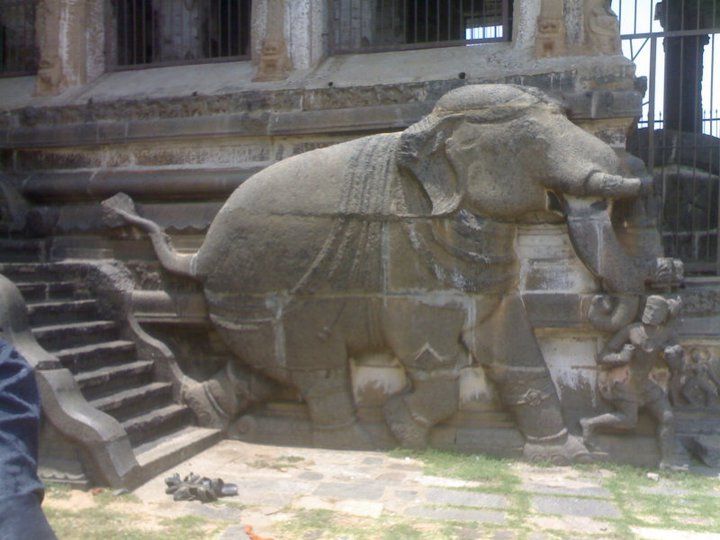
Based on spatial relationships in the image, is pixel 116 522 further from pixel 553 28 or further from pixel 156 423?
pixel 553 28

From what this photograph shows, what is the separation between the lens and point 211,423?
19.3 ft

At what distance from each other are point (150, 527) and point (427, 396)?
2.05 m

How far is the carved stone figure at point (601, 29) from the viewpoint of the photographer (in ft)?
20.8

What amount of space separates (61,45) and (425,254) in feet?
15.3

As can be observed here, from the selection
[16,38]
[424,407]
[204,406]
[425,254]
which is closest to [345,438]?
[424,407]

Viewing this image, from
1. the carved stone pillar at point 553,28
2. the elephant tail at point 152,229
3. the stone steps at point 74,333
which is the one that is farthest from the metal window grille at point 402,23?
the stone steps at point 74,333

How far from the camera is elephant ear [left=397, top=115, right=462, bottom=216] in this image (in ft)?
17.8

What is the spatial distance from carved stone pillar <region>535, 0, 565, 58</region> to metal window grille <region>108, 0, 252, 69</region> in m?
3.44

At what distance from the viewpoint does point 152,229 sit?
253 inches

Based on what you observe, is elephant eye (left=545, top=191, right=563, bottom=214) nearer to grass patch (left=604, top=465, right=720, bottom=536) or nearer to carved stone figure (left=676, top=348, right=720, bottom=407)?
carved stone figure (left=676, top=348, right=720, bottom=407)

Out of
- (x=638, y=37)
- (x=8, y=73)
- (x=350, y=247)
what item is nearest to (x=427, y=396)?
(x=350, y=247)

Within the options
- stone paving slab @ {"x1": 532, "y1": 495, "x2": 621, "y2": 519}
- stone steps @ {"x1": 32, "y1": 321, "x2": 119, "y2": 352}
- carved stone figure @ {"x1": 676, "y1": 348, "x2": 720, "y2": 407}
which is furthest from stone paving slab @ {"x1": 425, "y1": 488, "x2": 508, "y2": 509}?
stone steps @ {"x1": 32, "y1": 321, "x2": 119, "y2": 352}

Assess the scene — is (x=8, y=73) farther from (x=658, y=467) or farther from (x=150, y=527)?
(x=658, y=467)

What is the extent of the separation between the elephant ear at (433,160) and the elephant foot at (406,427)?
4.28 feet
